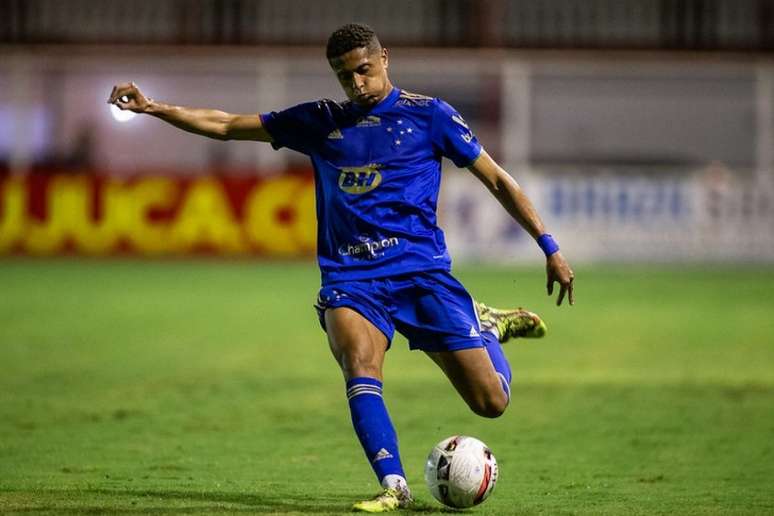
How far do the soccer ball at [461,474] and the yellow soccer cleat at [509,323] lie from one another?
1386 millimetres

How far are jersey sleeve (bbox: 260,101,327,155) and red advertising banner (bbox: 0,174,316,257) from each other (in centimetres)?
1816

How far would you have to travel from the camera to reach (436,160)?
6.94 meters

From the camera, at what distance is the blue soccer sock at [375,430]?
639 centimetres

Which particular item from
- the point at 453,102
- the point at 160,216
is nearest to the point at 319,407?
the point at 160,216

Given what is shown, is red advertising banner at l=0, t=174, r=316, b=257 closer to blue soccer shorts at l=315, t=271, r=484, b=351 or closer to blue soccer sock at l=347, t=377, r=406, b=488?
blue soccer shorts at l=315, t=271, r=484, b=351

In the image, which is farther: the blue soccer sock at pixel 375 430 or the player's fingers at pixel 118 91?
the player's fingers at pixel 118 91

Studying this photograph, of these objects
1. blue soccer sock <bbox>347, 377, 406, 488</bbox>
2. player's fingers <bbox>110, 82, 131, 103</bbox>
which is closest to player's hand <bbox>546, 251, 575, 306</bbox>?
blue soccer sock <bbox>347, 377, 406, 488</bbox>

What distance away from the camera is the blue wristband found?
6.80 meters

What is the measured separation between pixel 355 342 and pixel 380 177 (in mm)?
812

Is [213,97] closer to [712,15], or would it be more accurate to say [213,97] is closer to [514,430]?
[712,15]

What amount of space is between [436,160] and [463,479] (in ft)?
5.17

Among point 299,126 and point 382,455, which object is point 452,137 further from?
point 382,455

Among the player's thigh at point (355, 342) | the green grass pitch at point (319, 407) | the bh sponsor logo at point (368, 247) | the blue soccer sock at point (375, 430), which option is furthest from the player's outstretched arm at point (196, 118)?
the green grass pitch at point (319, 407)

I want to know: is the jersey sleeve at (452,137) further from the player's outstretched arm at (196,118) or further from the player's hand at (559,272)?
the player's outstretched arm at (196,118)
